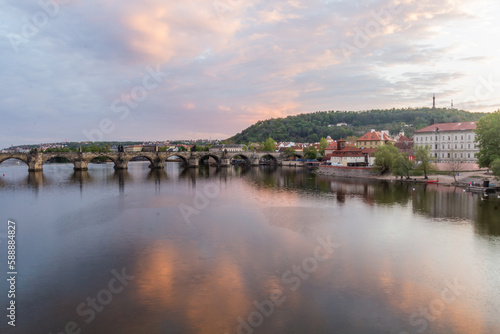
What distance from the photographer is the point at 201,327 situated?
10.9 m

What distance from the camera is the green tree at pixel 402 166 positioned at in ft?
167

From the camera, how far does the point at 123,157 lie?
265ft

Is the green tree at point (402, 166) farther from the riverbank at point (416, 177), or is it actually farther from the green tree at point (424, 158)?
the green tree at point (424, 158)

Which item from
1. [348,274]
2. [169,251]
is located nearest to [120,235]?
[169,251]

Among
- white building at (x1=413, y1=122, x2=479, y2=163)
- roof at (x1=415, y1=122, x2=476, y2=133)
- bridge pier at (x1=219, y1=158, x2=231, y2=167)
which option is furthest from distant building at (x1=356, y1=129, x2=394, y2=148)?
bridge pier at (x1=219, y1=158, x2=231, y2=167)

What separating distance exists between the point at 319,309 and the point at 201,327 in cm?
429

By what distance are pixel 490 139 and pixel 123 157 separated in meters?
72.7

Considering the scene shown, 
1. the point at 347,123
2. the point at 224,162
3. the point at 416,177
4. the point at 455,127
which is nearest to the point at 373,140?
the point at 455,127

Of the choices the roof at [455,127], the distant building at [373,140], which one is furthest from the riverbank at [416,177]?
the distant building at [373,140]

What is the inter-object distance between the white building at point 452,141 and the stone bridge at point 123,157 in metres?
48.1

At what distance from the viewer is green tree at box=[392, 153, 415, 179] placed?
50.8 m

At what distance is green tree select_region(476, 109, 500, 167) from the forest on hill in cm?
9715

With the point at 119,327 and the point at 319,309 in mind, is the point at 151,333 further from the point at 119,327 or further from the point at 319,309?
the point at 319,309

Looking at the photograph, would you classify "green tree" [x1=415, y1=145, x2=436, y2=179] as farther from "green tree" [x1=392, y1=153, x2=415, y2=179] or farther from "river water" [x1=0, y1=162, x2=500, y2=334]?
"river water" [x1=0, y1=162, x2=500, y2=334]
